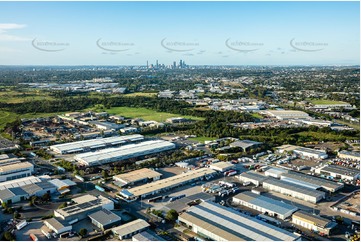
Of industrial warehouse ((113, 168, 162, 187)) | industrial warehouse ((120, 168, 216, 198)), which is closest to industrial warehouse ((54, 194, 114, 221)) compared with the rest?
industrial warehouse ((120, 168, 216, 198))

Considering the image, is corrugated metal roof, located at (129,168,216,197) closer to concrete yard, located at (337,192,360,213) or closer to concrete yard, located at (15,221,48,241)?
concrete yard, located at (15,221,48,241)

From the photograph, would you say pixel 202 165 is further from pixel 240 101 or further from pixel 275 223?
pixel 240 101

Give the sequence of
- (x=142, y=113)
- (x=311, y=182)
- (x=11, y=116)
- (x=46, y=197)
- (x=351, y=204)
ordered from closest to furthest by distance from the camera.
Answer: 1. (x=351, y=204)
2. (x=46, y=197)
3. (x=311, y=182)
4. (x=11, y=116)
5. (x=142, y=113)

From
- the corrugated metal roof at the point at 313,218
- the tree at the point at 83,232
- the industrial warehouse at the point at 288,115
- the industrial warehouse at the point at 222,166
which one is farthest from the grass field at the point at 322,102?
the tree at the point at 83,232

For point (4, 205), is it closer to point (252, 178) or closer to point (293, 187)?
point (252, 178)

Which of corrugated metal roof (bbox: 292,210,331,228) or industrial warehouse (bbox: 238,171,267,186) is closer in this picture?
corrugated metal roof (bbox: 292,210,331,228)

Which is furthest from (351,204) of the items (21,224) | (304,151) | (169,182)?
(21,224)

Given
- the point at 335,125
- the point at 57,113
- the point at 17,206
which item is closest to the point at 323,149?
the point at 335,125
